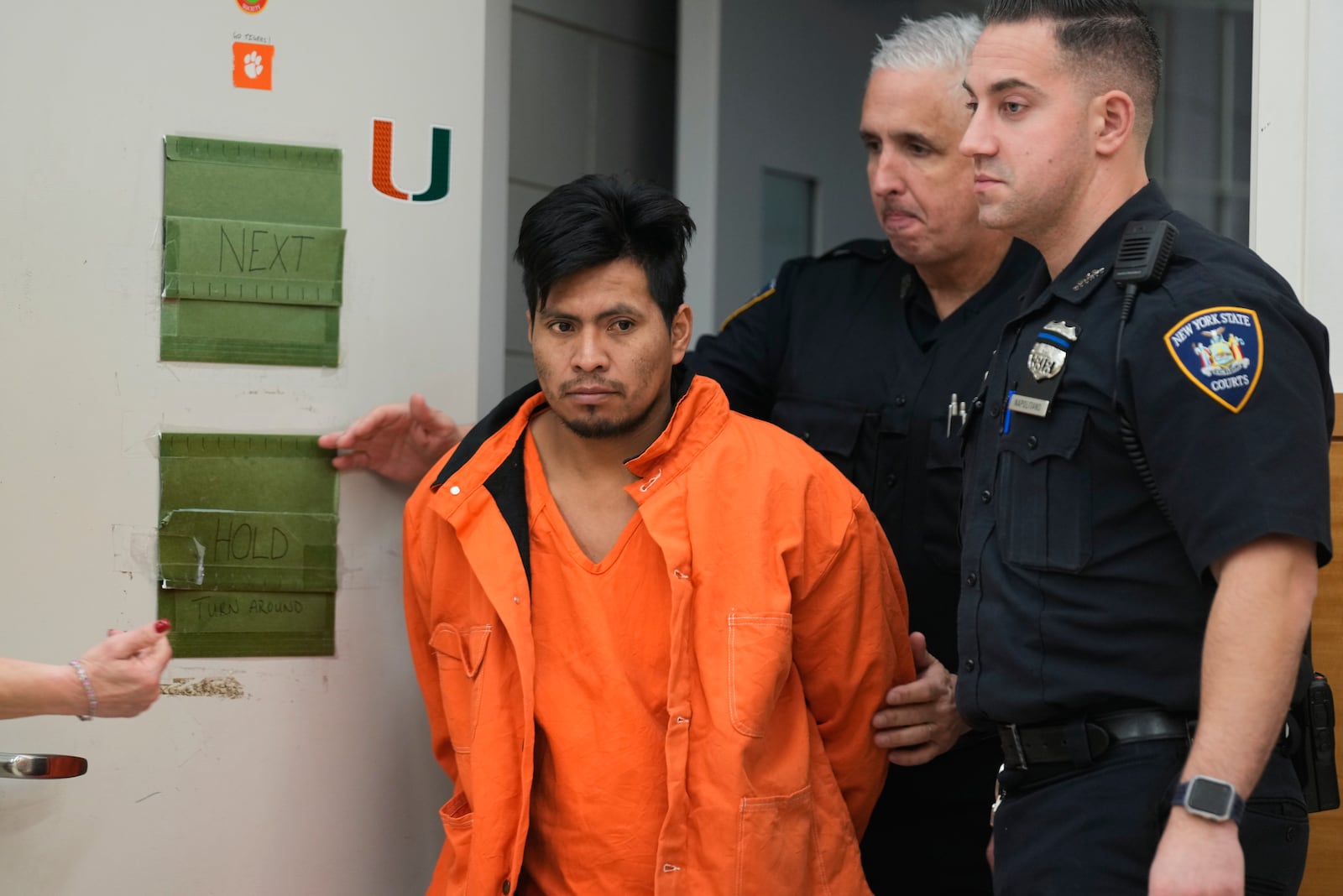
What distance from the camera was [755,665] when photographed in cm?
190

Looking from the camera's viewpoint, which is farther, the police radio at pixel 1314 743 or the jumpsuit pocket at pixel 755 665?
the jumpsuit pocket at pixel 755 665

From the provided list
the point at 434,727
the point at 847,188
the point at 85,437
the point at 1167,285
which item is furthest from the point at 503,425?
the point at 847,188

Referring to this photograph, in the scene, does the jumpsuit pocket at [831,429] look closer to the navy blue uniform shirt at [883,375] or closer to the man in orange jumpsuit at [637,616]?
the navy blue uniform shirt at [883,375]

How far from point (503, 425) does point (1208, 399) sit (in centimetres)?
111

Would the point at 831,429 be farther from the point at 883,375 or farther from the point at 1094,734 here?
the point at 1094,734

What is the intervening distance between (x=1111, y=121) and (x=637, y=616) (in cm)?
92

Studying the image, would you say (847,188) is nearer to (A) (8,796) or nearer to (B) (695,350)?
(B) (695,350)

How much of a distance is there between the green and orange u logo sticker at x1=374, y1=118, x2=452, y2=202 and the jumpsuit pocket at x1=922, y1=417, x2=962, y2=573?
928 millimetres

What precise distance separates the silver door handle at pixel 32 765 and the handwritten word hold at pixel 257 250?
0.78 m

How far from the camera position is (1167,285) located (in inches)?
61.1

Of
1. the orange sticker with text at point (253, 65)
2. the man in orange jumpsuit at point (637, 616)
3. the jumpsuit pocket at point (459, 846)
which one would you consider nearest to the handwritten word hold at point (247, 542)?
the man in orange jumpsuit at point (637, 616)

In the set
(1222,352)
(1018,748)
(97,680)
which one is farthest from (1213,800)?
(97,680)

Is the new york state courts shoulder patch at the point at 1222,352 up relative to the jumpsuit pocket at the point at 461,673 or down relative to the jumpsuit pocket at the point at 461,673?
up

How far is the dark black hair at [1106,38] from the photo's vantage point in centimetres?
168
